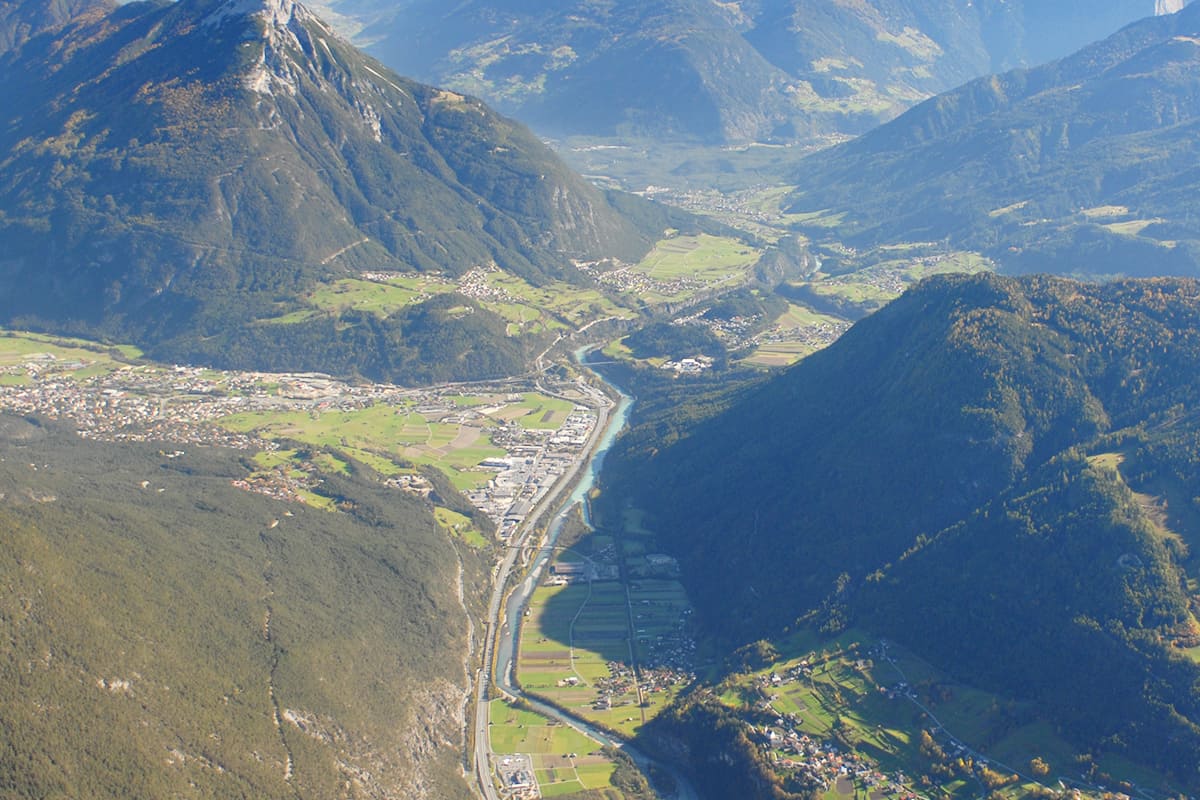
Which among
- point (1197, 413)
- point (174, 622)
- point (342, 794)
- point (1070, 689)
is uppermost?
point (1197, 413)

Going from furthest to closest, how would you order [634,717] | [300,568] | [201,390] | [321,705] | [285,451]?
1. [201,390]
2. [285,451]
3. [300,568]
4. [634,717]
5. [321,705]

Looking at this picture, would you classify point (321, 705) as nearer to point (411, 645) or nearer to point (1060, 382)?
point (411, 645)

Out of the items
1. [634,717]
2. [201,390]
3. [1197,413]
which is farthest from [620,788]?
[201,390]

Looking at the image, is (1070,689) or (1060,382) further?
(1060,382)

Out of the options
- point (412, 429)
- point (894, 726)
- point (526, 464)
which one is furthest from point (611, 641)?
point (412, 429)

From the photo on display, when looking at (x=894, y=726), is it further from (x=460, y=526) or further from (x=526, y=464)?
(x=526, y=464)

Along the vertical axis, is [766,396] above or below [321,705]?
above
